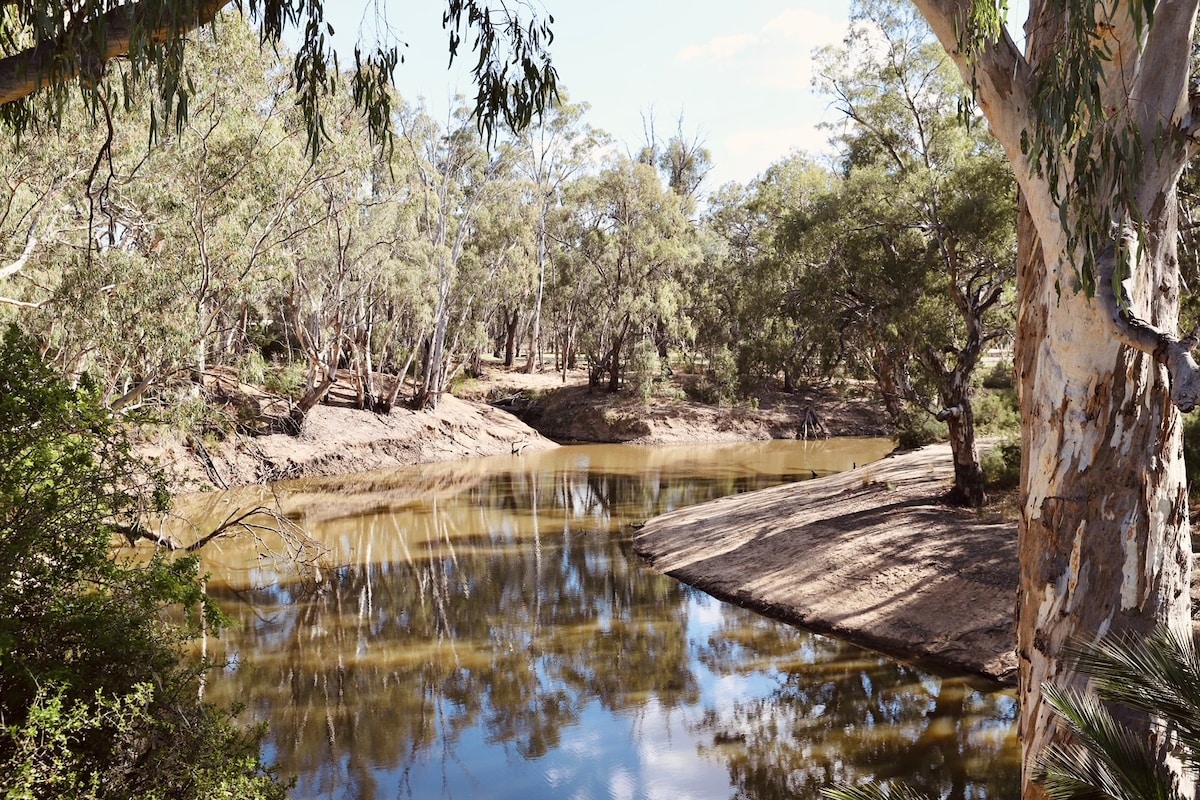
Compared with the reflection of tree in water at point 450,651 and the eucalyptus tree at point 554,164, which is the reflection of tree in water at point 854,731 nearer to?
the reflection of tree in water at point 450,651

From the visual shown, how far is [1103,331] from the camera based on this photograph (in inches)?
126

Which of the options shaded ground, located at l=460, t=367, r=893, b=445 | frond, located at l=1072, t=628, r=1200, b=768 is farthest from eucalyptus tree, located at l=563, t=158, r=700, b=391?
frond, located at l=1072, t=628, r=1200, b=768

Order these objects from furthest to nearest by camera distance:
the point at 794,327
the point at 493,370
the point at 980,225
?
1. the point at 493,370
2. the point at 794,327
3. the point at 980,225

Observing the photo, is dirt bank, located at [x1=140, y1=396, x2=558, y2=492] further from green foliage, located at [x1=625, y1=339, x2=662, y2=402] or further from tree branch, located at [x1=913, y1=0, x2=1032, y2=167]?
tree branch, located at [x1=913, y1=0, x2=1032, y2=167]

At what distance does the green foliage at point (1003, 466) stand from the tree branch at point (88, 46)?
979cm

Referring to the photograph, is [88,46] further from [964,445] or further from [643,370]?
[643,370]

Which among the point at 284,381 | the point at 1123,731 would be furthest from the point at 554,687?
the point at 284,381

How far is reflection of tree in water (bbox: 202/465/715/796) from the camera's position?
21.3ft

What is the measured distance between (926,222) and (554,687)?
6435 millimetres

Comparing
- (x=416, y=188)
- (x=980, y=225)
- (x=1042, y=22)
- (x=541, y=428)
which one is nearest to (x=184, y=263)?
(x=980, y=225)

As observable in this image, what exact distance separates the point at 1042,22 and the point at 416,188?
1978 cm

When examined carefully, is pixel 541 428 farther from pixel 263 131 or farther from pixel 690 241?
pixel 263 131

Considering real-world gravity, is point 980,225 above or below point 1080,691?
above

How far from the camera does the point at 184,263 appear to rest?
1038 centimetres
